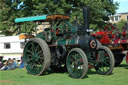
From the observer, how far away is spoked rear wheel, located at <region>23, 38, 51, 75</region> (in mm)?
9352

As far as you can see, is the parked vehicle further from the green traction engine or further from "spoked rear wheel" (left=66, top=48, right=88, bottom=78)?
"spoked rear wheel" (left=66, top=48, right=88, bottom=78)

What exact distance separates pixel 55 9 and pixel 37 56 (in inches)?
511

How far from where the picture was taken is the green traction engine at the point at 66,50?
8.84 meters

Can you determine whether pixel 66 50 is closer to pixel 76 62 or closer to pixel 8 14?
pixel 76 62

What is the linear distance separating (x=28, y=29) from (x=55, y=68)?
11752mm

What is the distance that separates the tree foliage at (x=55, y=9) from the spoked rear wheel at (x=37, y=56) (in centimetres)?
1108

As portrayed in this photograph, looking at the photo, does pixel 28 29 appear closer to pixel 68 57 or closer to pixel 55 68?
pixel 55 68

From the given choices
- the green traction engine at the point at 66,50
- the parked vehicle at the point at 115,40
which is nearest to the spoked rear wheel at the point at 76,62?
the green traction engine at the point at 66,50

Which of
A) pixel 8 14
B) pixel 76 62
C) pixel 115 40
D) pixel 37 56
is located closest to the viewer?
pixel 76 62

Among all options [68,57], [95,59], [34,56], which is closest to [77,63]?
[68,57]

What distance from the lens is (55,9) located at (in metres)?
22.3

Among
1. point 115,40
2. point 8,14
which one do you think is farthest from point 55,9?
point 115,40

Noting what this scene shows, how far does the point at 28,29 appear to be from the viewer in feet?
73.0

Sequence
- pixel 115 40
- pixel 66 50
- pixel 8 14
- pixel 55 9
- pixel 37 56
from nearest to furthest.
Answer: pixel 66 50 → pixel 37 56 → pixel 115 40 → pixel 55 9 → pixel 8 14
